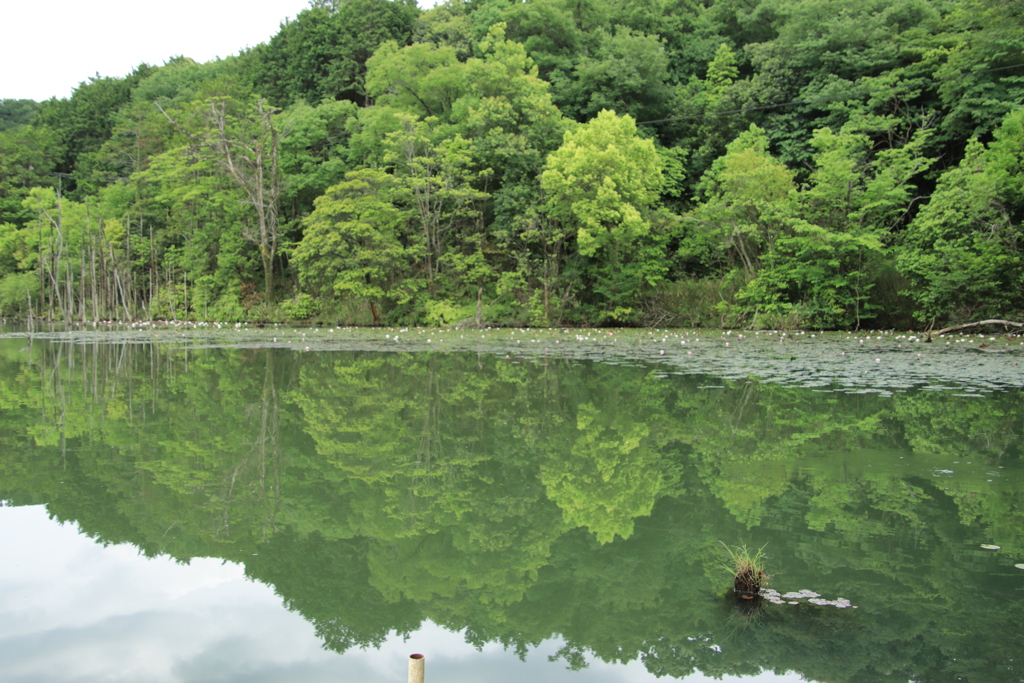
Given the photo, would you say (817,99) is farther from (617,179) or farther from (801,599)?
(801,599)

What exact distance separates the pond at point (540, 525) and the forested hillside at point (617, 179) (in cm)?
1280

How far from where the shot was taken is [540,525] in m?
4.16

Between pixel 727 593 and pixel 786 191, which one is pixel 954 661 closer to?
pixel 727 593

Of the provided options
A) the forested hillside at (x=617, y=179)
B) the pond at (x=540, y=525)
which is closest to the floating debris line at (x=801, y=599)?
the pond at (x=540, y=525)

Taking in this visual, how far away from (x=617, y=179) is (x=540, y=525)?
65.4 feet

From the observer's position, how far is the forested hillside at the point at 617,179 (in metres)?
20.9

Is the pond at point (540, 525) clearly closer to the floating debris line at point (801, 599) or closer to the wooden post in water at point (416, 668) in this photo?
the floating debris line at point (801, 599)

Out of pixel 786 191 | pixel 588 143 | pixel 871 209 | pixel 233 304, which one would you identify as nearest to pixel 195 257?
pixel 233 304

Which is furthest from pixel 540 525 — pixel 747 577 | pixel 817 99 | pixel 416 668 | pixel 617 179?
pixel 817 99

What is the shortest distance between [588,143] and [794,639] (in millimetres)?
21552

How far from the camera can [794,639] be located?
9.30 ft

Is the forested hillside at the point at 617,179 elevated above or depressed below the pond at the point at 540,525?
above

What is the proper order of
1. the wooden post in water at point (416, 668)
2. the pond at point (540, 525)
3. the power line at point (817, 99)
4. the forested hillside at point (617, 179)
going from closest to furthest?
the wooden post in water at point (416, 668) → the pond at point (540, 525) → the forested hillside at point (617, 179) → the power line at point (817, 99)

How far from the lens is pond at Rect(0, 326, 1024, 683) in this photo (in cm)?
283
